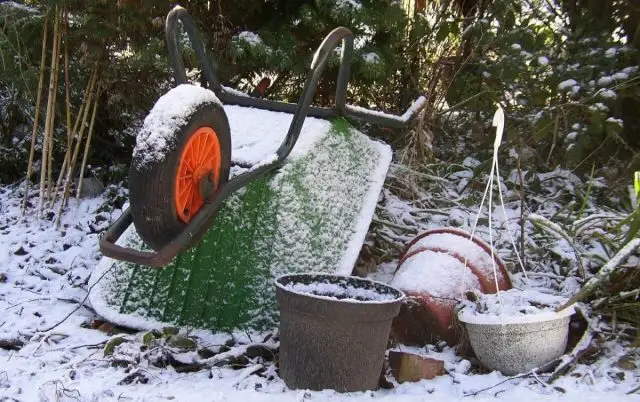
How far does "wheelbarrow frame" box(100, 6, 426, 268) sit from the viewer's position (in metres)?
1.81

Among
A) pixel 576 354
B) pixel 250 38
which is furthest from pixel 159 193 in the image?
pixel 250 38

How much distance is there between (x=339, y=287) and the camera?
2047 mm

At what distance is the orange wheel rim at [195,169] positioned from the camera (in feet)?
6.12

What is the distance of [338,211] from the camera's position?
7.98ft

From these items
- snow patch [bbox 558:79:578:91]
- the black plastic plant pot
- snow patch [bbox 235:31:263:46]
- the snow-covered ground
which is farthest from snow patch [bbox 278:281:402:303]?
snow patch [bbox 558:79:578:91]

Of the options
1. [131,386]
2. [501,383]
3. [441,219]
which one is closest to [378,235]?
[441,219]

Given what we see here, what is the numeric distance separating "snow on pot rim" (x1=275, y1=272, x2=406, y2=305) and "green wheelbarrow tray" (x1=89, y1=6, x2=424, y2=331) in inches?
6.5

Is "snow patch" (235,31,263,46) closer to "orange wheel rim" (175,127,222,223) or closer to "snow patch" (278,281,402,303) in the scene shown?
"orange wheel rim" (175,127,222,223)

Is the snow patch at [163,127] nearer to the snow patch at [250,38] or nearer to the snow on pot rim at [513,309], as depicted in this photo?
the snow on pot rim at [513,309]

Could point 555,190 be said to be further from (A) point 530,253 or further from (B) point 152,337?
(B) point 152,337

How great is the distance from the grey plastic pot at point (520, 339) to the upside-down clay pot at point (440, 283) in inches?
7.8

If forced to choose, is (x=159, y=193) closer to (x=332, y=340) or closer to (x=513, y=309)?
(x=332, y=340)

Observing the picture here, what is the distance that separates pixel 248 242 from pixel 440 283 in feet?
2.28

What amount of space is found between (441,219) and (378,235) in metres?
0.51
